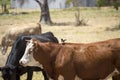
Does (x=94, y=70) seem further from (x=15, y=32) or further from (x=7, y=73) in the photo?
(x=15, y=32)

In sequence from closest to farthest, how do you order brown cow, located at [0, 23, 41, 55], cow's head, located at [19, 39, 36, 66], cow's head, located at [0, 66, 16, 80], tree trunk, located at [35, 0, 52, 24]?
cow's head, located at [19, 39, 36, 66], cow's head, located at [0, 66, 16, 80], brown cow, located at [0, 23, 41, 55], tree trunk, located at [35, 0, 52, 24]

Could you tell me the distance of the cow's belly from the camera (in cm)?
689

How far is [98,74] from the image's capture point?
698 cm

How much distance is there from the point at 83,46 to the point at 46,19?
72.5 ft

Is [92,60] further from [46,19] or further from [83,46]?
[46,19]

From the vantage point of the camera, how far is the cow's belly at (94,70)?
6.89 meters

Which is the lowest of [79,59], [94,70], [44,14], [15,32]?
[44,14]

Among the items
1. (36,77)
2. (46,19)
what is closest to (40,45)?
(36,77)

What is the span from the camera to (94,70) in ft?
22.8

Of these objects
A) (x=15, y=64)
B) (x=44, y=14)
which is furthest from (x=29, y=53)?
(x=44, y=14)

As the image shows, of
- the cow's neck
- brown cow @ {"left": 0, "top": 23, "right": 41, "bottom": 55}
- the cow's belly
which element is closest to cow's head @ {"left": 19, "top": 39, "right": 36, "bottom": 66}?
the cow's neck

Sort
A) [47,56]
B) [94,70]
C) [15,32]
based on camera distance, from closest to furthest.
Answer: [47,56], [94,70], [15,32]

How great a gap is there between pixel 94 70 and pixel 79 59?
0.37m

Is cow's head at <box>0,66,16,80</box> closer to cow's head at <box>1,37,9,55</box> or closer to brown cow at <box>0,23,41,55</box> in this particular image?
cow's head at <box>1,37,9,55</box>
